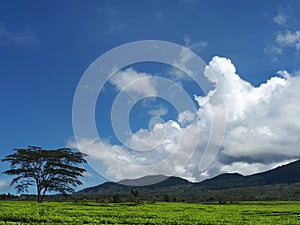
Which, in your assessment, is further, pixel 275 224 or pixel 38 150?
pixel 38 150

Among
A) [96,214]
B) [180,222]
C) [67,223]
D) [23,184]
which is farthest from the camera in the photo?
[23,184]

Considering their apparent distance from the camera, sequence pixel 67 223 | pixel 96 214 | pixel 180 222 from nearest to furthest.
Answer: pixel 67 223 < pixel 180 222 < pixel 96 214

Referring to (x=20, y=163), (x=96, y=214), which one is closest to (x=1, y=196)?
(x=20, y=163)

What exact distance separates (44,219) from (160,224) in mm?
9110

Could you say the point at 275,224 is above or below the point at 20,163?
below

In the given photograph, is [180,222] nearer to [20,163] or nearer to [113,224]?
[113,224]

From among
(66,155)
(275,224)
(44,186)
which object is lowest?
(275,224)

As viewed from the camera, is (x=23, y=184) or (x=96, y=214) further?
(x=23, y=184)

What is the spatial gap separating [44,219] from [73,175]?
4292cm

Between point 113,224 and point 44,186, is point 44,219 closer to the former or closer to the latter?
point 113,224

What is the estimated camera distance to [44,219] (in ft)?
105

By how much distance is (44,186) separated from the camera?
7331 cm

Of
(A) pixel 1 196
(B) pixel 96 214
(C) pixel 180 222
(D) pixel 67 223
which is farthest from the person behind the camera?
(A) pixel 1 196

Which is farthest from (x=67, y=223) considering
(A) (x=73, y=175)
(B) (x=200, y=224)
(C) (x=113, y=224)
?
(A) (x=73, y=175)
